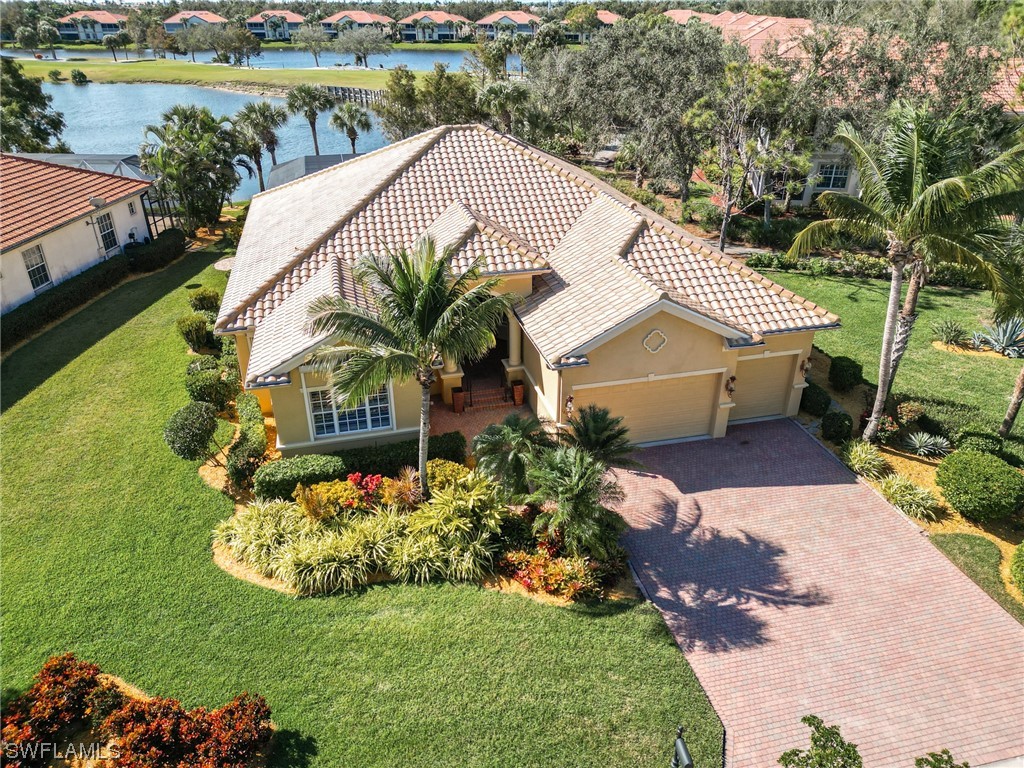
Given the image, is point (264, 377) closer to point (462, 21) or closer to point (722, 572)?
point (722, 572)

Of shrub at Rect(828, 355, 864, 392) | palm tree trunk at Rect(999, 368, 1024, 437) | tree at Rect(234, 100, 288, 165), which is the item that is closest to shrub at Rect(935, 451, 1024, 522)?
palm tree trunk at Rect(999, 368, 1024, 437)

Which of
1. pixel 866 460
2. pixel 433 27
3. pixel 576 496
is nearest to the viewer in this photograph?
pixel 576 496

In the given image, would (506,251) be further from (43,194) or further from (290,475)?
(43,194)

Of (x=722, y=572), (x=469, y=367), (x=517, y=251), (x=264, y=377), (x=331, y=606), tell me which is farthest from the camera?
(x=469, y=367)

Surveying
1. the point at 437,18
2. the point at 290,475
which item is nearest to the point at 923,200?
the point at 290,475

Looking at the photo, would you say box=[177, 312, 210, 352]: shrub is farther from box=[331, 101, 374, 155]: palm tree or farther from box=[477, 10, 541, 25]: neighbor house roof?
box=[477, 10, 541, 25]: neighbor house roof

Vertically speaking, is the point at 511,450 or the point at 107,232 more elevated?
the point at 511,450

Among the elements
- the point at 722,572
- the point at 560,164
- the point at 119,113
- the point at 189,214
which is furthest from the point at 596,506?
the point at 119,113

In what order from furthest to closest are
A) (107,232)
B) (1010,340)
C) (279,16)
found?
(279,16)
(107,232)
(1010,340)
